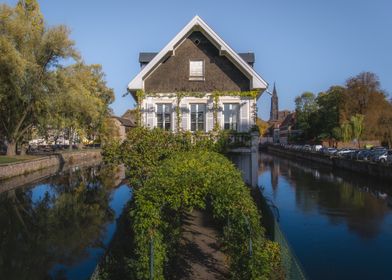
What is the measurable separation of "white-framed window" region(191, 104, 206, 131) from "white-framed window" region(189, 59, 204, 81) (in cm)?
149

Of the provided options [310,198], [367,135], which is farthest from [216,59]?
[367,135]

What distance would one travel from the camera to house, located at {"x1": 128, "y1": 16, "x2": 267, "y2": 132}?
68.7 feet

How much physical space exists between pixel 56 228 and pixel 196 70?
10590mm

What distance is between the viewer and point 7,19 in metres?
36.2

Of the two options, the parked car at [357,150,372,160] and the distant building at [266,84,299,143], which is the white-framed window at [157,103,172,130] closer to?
the parked car at [357,150,372,160]

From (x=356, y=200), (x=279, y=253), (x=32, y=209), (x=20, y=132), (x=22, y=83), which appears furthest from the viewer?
(x=20, y=132)

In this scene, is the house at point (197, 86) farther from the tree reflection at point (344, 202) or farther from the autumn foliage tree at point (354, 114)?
the autumn foliage tree at point (354, 114)

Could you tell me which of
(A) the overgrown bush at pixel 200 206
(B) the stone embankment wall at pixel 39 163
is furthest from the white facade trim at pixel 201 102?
(B) the stone embankment wall at pixel 39 163

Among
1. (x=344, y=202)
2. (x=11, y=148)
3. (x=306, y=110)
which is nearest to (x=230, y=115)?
(x=344, y=202)

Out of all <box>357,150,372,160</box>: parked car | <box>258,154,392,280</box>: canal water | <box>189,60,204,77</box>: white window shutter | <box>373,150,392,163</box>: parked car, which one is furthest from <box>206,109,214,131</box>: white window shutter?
<box>357,150,372,160</box>: parked car

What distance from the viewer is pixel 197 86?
21.5 metres

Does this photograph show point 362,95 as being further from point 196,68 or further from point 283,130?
point 283,130

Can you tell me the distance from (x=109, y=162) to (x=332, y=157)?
42029 mm

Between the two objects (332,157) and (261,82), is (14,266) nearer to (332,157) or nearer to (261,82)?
(261,82)
